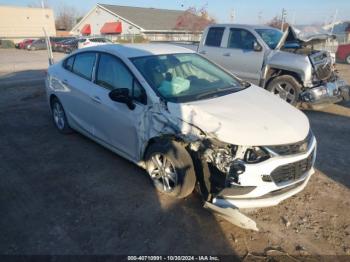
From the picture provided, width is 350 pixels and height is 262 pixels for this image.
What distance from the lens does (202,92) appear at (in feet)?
12.2

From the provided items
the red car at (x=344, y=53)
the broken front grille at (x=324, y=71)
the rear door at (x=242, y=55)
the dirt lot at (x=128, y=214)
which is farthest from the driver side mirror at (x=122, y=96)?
Result: the red car at (x=344, y=53)

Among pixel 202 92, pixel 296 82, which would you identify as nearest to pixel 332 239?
pixel 202 92

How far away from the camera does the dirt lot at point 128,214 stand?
2.85 m

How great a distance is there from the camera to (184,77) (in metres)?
3.95

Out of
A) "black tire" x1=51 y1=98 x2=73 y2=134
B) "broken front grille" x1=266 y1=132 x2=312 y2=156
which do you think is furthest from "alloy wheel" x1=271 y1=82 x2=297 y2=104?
"black tire" x1=51 y1=98 x2=73 y2=134

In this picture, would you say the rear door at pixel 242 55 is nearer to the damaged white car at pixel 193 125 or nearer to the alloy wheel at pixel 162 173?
the damaged white car at pixel 193 125

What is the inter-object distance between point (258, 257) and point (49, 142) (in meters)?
4.08

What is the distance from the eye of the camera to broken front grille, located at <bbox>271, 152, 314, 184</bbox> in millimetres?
2914

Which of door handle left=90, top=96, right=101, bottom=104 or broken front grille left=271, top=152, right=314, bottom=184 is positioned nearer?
broken front grille left=271, top=152, right=314, bottom=184

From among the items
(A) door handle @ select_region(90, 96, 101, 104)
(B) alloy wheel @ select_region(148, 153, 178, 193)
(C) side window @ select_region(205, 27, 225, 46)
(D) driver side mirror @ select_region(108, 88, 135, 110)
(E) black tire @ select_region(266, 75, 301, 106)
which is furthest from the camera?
(C) side window @ select_region(205, 27, 225, 46)

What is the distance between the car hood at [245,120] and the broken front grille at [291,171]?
244mm

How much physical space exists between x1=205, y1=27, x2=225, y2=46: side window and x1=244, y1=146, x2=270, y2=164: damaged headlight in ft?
19.4

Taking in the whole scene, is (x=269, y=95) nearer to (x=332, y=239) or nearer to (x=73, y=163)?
(x=332, y=239)

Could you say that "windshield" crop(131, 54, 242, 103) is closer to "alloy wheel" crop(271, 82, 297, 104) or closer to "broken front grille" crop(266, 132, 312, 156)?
"broken front grille" crop(266, 132, 312, 156)
